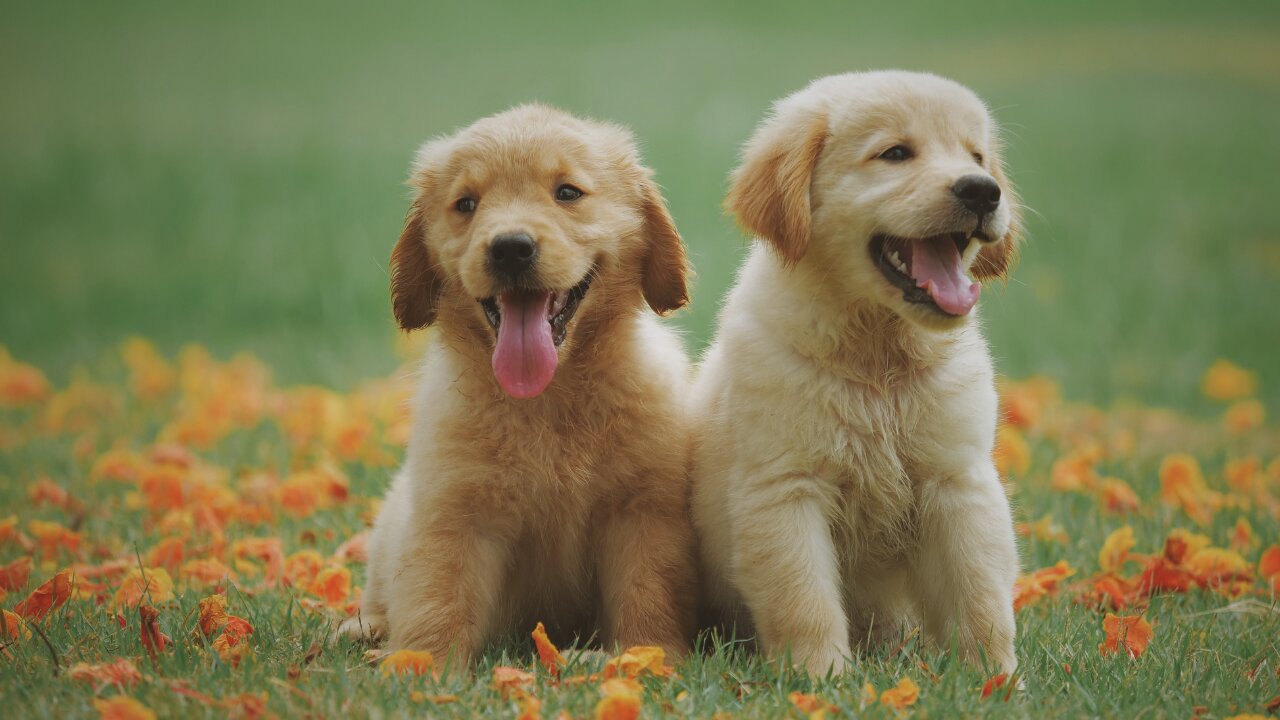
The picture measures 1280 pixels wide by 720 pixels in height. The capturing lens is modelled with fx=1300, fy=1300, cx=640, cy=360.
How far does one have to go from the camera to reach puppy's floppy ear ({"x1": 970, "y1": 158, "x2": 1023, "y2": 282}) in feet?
11.7

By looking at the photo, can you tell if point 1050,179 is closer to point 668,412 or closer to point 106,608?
point 668,412

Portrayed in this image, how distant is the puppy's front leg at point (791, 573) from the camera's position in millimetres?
3162

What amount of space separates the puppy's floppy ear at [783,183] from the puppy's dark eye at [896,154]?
169 mm

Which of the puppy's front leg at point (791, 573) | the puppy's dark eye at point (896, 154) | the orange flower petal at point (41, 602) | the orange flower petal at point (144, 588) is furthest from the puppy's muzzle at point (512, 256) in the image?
the orange flower petal at point (41, 602)

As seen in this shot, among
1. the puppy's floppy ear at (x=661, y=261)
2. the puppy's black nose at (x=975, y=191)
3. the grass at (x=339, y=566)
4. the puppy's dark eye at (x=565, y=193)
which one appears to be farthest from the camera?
the puppy's floppy ear at (x=661, y=261)

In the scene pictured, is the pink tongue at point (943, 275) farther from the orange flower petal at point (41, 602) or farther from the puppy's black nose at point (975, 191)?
the orange flower petal at point (41, 602)

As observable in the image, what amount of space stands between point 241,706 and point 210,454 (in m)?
3.25

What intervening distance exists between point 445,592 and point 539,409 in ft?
1.79

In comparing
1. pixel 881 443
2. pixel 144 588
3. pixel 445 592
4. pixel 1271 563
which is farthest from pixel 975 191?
pixel 144 588

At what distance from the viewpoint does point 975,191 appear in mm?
3111

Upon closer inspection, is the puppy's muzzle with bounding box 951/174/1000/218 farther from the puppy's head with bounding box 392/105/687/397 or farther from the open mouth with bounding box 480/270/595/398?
the open mouth with bounding box 480/270/595/398

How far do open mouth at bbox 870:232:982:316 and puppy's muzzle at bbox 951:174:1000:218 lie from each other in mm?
107

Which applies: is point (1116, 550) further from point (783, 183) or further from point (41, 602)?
point (41, 602)

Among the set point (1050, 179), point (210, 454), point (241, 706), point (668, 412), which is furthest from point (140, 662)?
point (1050, 179)
